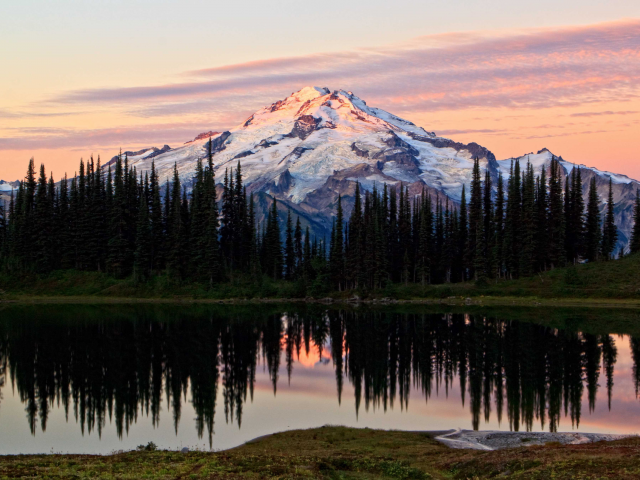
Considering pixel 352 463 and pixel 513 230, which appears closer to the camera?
pixel 352 463

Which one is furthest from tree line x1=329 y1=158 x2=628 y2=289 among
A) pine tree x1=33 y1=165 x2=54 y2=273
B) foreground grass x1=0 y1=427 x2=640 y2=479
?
foreground grass x1=0 y1=427 x2=640 y2=479

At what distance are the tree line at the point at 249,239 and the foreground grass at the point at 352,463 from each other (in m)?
102

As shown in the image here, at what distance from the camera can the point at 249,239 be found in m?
148

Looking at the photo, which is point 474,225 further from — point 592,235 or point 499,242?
point 592,235

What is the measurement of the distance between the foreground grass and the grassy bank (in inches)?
3597

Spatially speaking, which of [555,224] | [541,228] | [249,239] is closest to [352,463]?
[541,228]

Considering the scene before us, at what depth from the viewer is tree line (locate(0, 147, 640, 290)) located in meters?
134

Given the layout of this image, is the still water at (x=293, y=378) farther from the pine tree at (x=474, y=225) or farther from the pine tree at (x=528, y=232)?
the pine tree at (x=474, y=225)

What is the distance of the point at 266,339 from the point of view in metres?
75.1

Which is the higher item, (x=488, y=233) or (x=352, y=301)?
(x=488, y=233)

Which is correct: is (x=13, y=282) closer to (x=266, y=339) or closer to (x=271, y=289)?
(x=271, y=289)

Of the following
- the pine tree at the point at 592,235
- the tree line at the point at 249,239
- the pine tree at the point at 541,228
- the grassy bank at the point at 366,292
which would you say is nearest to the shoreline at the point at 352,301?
the grassy bank at the point at 366,292

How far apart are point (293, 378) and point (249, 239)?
93.2 m

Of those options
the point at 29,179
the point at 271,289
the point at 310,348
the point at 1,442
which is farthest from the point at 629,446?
the point at 29,179
